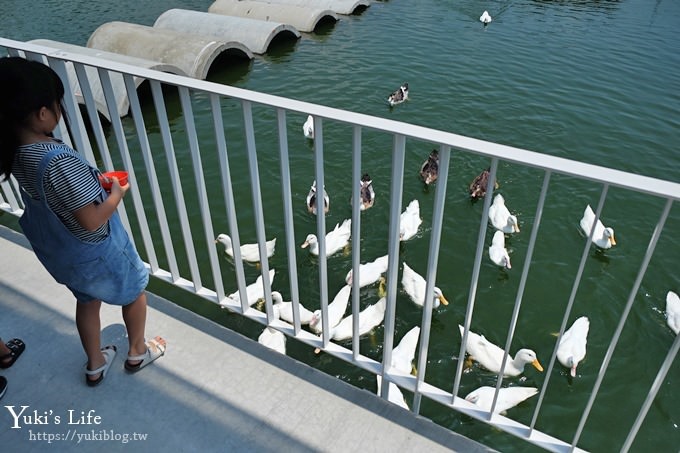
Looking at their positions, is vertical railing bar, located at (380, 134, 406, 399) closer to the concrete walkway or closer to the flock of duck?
the concrete walkway

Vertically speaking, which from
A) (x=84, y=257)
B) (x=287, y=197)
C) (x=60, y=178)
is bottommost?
(x=84, y=257)

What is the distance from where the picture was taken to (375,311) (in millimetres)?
4730

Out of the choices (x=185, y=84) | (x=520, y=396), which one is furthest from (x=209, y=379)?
(x=520, y=396)

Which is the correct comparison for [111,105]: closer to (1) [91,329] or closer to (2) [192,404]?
(1) [91,329]

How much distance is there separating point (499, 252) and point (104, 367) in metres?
4.35

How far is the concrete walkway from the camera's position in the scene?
2.30m

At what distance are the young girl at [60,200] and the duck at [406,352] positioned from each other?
8.26 feet

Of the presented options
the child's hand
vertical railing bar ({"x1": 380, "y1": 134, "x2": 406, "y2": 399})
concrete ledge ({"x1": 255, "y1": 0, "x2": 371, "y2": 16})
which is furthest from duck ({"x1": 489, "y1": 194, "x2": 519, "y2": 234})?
concrete ledge ({"x1": 255, "y1": 0, "x2": 371, "y2": 16})

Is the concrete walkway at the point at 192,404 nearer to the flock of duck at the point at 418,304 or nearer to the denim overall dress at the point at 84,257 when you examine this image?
the denim overall dress at the point at 84,257

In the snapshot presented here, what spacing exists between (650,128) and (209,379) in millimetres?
9136

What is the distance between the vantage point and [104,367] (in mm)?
2572

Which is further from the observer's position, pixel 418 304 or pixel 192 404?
pixel 418 304

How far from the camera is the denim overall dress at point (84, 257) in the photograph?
1980 millimetres

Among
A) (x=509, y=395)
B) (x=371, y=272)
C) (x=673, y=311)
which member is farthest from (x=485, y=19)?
(x=509, y=395)
